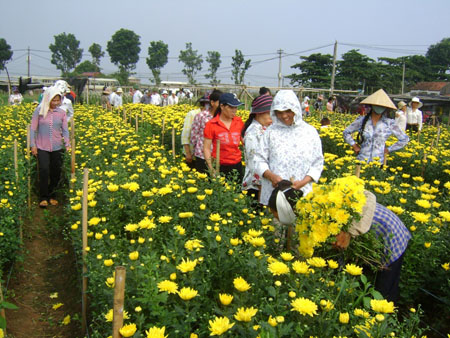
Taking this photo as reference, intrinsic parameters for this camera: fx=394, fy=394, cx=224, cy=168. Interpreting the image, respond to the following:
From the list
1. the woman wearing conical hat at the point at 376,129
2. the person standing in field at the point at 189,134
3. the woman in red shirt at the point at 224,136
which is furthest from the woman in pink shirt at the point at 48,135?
the woman wearing conical hat at the point at 376,129

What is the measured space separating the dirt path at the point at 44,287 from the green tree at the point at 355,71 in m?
50.3

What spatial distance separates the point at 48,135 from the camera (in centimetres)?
550

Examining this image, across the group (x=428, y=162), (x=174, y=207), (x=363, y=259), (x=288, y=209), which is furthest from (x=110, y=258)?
(x=428, y=162)

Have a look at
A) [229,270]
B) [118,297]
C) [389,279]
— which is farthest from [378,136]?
[118,297]

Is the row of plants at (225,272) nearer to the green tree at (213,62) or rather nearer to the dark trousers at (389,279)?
the dark trousers at (389,279)

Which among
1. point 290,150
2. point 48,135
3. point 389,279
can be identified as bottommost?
point 389,279

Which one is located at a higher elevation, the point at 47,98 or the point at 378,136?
the point at 47,98

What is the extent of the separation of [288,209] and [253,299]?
2.93 feet

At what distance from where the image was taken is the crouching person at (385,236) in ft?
6.95

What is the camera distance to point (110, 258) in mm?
2477

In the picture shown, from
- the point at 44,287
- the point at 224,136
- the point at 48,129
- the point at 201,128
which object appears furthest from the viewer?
the point at 48,129

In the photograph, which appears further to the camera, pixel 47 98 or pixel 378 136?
pixel 47 98

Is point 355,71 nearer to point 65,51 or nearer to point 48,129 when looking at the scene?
point 48,129

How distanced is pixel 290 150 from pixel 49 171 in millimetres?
4176
